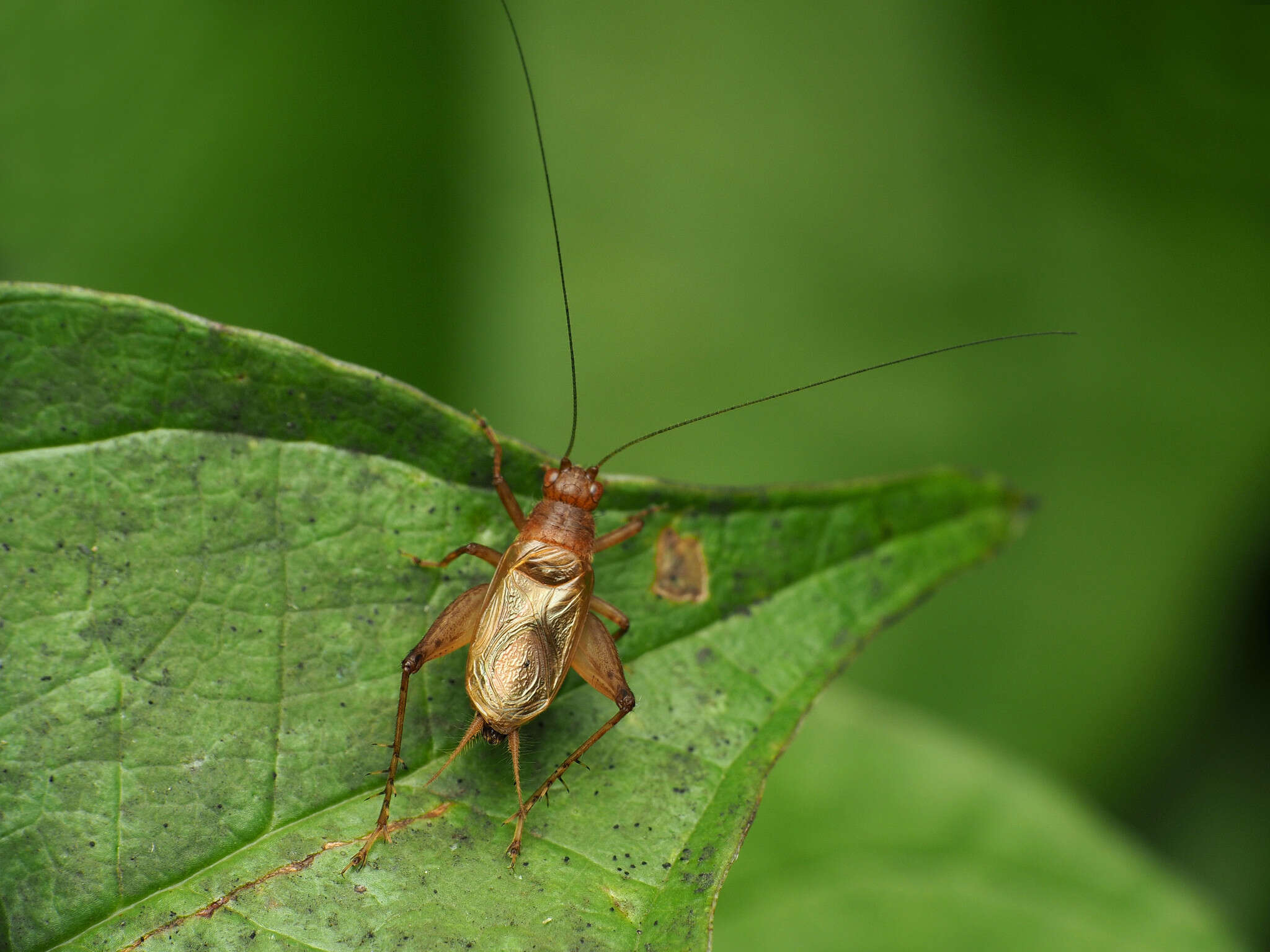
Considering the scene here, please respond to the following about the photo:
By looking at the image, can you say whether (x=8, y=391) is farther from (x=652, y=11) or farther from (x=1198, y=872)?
(x=1198, y=872)

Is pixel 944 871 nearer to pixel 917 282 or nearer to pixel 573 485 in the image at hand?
pixel 573 485

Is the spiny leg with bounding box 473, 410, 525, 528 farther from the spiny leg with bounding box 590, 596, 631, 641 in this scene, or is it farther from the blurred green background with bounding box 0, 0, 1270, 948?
the blurred green background with bounding box 0, 0, 1270, 948

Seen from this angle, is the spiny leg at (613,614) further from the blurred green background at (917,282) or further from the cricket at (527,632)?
the blurred green background at (917,282)

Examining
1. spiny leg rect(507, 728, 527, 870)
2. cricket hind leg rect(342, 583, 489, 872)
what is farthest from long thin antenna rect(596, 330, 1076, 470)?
spiny leg rect(507, 728, 527, 870)

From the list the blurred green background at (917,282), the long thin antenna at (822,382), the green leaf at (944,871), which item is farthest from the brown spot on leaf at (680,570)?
the blurred green background at (917,282)

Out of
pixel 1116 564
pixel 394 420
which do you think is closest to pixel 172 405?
pixel 394 420

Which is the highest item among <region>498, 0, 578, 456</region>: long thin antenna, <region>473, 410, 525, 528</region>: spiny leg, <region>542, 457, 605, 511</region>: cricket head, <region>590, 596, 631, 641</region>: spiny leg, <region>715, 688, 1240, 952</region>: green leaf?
<region>498, 0, 578, 456</region>: long thin antenna
